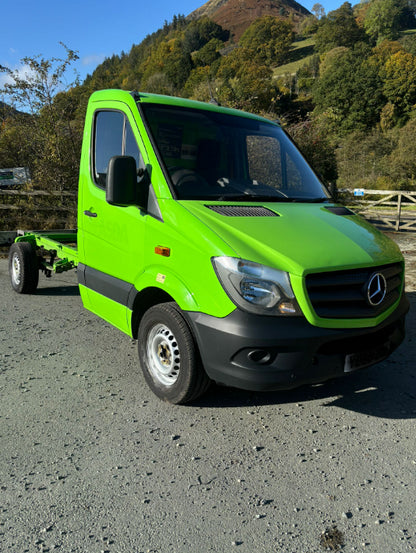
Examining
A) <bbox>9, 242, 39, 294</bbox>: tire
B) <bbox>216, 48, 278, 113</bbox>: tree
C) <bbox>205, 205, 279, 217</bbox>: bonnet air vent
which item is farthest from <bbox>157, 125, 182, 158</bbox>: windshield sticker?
<bbox>216, 48, 278, 113</bbox>: tree

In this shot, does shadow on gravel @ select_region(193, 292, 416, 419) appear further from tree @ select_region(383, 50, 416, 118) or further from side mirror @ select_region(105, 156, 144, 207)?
tree @ select_region(383, 50, 416, 118)

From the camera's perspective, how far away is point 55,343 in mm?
4918

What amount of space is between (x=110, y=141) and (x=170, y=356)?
209 centimetres

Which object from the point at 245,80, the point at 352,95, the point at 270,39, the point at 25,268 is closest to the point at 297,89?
the point at 352,95

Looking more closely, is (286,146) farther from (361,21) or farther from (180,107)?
(361,21)

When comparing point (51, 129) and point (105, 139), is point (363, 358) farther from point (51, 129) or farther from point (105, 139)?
point (51, 129)

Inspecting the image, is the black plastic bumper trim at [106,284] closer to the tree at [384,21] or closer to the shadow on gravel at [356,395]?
the shadow on gravel at [356,395]

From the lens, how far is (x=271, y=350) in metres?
2.92

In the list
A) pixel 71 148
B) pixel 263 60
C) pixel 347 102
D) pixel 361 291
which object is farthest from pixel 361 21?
pixel 361 291

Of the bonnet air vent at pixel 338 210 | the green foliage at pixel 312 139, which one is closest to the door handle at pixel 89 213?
the bonnet air vent at pixel 338 210

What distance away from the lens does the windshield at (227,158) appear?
375 centimetres

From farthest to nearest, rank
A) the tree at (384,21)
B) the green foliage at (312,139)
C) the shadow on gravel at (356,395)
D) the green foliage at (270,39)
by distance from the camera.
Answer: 1. the green foliage at (270,39)
2. the tree at (384,21)
3. the green foliage at (312,139)
4. the shadow on gravel at (356,395)

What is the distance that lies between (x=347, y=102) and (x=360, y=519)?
78883mm

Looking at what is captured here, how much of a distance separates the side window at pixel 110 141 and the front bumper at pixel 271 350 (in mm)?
1624
